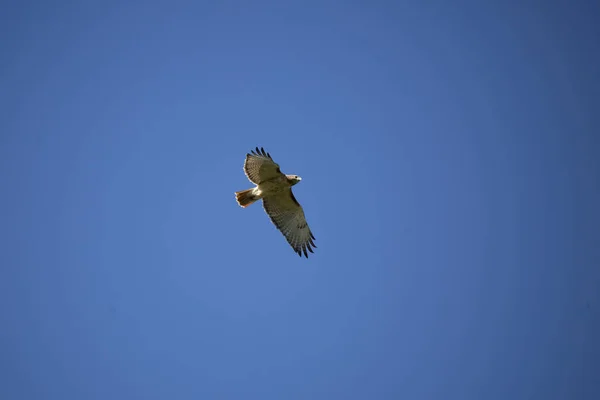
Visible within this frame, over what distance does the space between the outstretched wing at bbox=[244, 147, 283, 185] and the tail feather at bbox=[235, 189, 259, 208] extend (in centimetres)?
31

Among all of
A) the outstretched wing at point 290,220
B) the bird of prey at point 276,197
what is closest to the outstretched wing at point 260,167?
the bird of prey at point 276,197

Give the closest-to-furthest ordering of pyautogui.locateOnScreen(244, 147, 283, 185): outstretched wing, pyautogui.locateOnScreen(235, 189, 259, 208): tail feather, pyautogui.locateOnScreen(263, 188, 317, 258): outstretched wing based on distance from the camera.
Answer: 1. pyautogui.locateOnScreen(244, 147, 283, 185): outstretched wing
2. pyautogui.locateOnScreen(235, 189, 259, 208): tail feather
3. pyautogui.locateOnScreen(263, 188, 317, 258): outstretched wing

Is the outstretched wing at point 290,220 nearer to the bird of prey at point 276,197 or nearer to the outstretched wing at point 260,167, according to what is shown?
the bird of prey at point 276,197

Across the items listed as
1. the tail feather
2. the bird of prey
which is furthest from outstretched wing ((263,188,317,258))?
the tail feather

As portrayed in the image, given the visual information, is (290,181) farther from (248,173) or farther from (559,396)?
(559,396)

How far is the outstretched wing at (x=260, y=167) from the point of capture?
37.2ft

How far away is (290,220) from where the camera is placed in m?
12.7

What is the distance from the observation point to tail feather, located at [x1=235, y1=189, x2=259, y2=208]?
39.3ft

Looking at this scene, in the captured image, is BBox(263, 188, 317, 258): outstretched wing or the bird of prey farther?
BBox(263, 188, 317, 258): outstretched wing

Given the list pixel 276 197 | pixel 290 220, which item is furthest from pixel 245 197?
pixel 290 220

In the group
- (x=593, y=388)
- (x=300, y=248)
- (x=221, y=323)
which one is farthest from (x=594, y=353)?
(x=300, y=248)

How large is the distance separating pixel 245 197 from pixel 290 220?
4.12 feet

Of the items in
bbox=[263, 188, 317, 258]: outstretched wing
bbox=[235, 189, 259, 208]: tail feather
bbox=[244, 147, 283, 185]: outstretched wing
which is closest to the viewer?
bbox=[244, 147, 283, 185]: outstretched wing

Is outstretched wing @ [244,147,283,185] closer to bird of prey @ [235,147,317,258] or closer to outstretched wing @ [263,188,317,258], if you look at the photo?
bird of prey @ [235,147,317,258]
